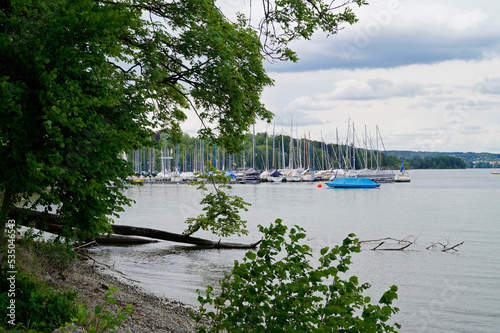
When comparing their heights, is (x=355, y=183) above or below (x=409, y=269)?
above

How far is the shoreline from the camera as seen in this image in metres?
8.95

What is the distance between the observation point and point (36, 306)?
6801 millimetres

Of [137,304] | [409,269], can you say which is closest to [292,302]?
[137,304]

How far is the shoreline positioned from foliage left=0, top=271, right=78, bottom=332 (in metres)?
0.91

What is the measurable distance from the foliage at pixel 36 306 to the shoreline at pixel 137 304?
915 millimetres

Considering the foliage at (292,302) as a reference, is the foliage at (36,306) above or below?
below

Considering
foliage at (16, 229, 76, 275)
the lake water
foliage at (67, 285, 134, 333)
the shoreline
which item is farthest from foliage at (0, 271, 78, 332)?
the lake water

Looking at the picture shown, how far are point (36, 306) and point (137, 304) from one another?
4100mm

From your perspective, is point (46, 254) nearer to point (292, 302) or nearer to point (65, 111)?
point (65, 111)

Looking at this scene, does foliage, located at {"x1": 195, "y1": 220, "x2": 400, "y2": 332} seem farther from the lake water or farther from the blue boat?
the blue boat

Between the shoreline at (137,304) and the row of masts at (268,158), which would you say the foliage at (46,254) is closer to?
the shoreline at (137,304)

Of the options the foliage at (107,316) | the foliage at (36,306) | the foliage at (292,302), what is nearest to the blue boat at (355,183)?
the foliage at (36,306)

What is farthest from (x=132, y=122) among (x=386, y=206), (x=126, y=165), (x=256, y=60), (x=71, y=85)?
(x=386, y=206)

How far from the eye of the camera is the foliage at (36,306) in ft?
21.4
